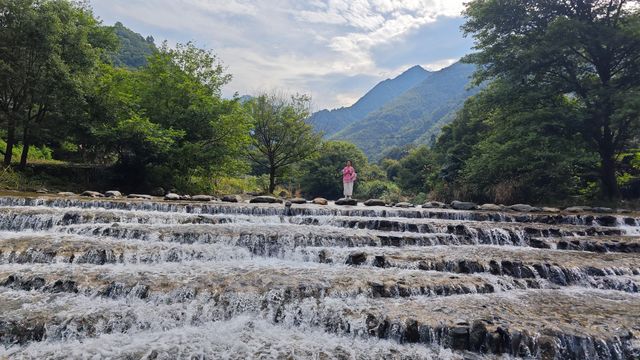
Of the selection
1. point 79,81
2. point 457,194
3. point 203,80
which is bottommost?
point 457,194

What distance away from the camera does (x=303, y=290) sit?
624 cm

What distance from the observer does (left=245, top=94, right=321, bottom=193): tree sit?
27.8 meters

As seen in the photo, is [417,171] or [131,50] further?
[131,50]

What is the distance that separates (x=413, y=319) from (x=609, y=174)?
17.8 metres

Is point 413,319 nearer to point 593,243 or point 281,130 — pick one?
point 593,243

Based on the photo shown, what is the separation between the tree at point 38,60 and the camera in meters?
15.1

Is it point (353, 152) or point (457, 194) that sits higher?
point (353, 152)

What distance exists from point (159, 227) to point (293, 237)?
12.6 ft

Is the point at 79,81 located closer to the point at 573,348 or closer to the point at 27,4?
the point at 27,4

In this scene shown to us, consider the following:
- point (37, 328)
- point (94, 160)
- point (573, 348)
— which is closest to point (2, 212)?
point (37, 328)

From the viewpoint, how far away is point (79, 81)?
16562 mm

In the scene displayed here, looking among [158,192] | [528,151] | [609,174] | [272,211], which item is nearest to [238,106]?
[158,192]

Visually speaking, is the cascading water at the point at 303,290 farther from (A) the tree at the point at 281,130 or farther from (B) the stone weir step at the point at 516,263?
(A) the tree at the point at 281,130

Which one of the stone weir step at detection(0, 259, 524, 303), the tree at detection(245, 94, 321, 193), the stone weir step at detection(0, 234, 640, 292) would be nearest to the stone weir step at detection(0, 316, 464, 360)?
the stone weir step at detection(0, 259, 524, 303)
